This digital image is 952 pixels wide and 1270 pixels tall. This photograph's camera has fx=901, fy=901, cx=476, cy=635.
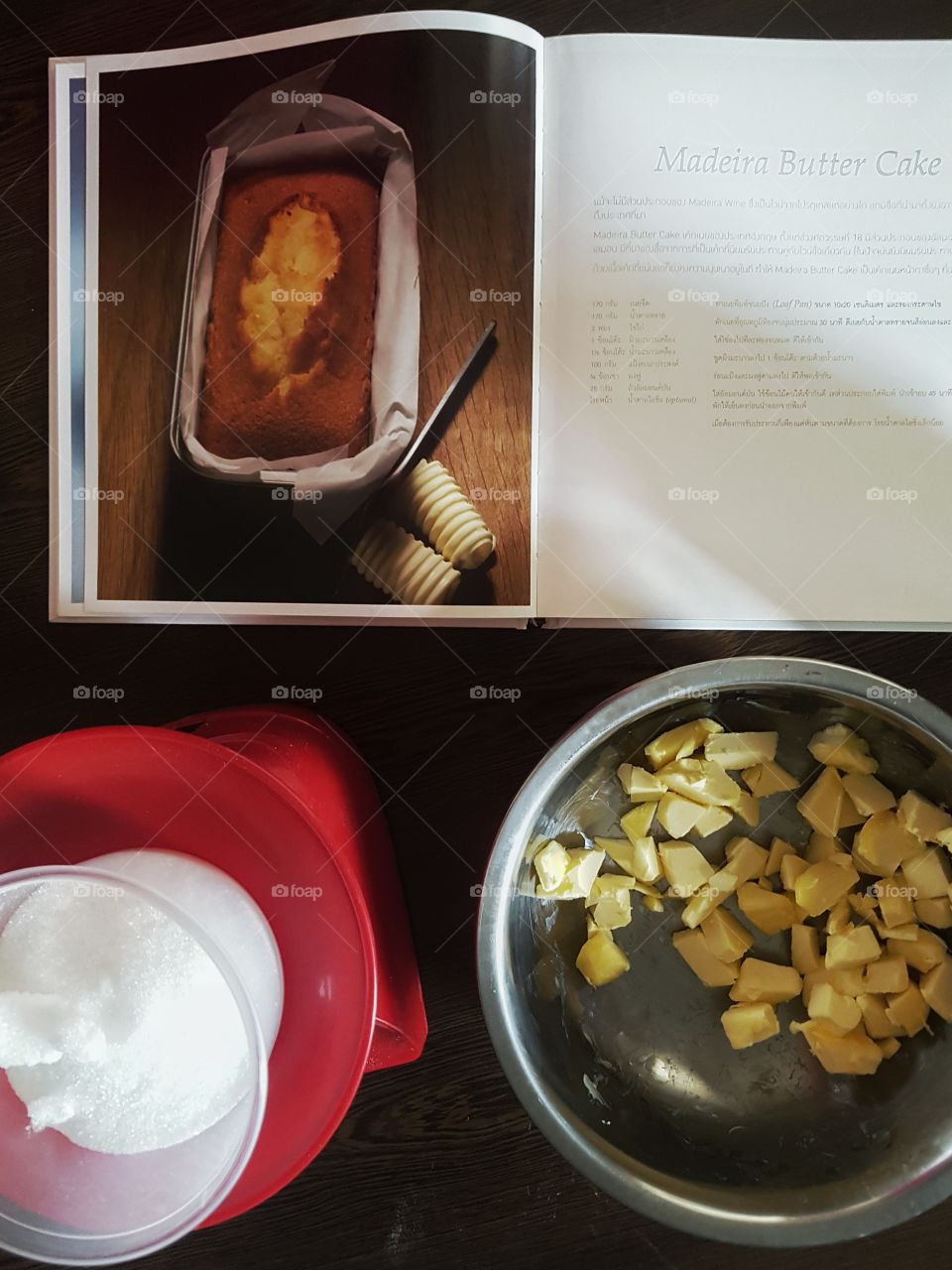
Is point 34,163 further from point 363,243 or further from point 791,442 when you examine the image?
point 791,442

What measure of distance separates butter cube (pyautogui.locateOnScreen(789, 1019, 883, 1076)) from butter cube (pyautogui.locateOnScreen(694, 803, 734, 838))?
12cm

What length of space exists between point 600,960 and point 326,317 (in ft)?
1.33

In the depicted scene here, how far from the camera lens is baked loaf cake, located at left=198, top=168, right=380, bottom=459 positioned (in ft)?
1.73

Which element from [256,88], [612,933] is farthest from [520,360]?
[612,933]

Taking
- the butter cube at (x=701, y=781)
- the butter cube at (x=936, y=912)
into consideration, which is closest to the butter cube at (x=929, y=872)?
the butter cube at (x=936, y=912)

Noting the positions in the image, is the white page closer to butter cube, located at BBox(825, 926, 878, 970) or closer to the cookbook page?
the cookbook page

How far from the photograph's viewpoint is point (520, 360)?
20.9 inches

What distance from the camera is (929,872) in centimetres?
51

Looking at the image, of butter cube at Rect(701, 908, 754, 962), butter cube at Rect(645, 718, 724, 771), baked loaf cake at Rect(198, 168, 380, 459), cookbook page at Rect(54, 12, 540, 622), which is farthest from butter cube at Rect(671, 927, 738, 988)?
baked loaf cake at Rect(198, 168, 380, 459)

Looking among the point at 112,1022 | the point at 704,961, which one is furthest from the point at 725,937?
the point at 112,1022

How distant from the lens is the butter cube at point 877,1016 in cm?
51

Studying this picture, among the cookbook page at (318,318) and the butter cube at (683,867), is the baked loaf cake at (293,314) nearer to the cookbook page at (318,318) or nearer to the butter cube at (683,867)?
the cookbook page at (318,318)

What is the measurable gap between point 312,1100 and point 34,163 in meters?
0.55

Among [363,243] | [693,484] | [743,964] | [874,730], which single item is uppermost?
[363,243]
